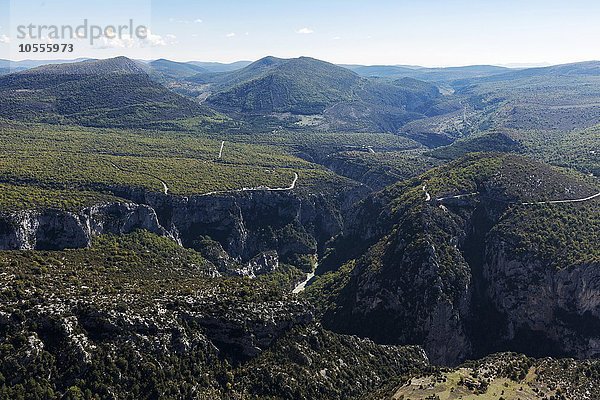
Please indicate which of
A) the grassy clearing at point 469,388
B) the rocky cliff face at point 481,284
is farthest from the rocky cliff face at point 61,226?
the grassy clearing at point 469,388

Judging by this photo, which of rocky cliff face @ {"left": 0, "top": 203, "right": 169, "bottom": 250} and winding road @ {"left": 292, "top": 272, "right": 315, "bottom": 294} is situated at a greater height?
rocky cliff face @ {"left": 0, "top": 203, "right": 169, "bottom": 250}

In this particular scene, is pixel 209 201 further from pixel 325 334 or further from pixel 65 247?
pixel 325 334

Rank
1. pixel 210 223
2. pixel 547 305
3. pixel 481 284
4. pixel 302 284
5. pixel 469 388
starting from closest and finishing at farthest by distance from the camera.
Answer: pixel 469 388
pixel 547 305
pixel 481 284
pixel 302 284
pixel 210 223

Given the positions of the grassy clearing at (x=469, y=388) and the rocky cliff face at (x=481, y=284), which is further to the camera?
the rocky cliff face at (x=481, y=284)

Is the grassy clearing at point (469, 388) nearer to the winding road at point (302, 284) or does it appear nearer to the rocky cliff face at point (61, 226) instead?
the winding road at point (302, 284)

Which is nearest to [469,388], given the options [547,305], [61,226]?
[547,305]

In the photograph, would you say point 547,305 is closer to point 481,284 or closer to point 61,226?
point 481,284

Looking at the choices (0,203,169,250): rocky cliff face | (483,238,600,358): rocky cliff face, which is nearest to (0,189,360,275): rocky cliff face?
(0,203,169,250): rocky cliff face

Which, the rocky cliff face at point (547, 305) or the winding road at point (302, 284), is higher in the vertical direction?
the rocky cliff face at point (547, 305)

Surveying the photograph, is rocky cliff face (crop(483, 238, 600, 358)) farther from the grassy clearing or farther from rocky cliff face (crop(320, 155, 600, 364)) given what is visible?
the grassy clearing

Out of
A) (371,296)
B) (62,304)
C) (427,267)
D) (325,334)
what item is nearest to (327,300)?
(371,296)

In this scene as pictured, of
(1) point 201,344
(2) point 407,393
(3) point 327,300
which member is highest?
(1) point 201,344
